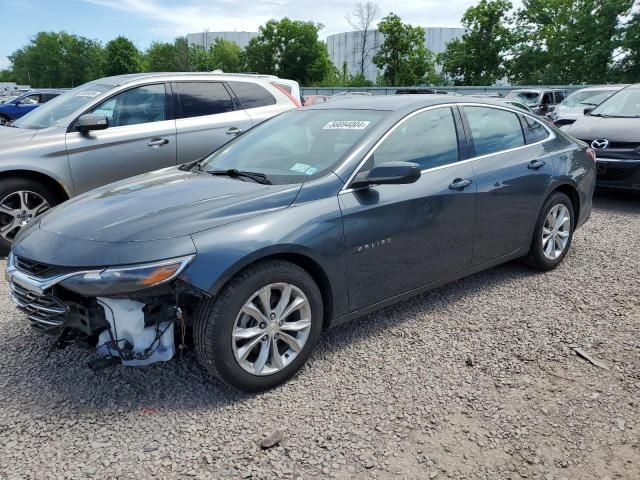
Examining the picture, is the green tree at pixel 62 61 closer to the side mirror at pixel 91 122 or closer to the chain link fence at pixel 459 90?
the chain link fence at pixel 459 90

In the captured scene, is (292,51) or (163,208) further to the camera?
(292,51)

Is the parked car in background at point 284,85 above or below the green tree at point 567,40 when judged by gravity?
below

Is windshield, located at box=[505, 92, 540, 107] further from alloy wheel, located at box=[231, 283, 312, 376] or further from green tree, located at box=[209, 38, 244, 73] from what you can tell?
green tree, located at box=[209, 38, 244, 73]

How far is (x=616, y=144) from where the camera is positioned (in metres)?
7.19

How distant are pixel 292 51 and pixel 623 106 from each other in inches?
2396

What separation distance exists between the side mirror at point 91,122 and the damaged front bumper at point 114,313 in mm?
2959

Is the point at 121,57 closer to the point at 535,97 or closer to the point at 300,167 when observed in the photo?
the point at 535,97

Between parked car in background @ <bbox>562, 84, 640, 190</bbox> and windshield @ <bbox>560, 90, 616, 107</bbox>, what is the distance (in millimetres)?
4942

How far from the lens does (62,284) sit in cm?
250

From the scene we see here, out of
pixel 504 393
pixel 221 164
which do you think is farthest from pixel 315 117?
pixel 504 393

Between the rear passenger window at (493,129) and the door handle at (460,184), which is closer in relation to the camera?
the door handle at (460,184)

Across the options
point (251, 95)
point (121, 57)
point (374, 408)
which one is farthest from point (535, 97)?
point (121, 57)

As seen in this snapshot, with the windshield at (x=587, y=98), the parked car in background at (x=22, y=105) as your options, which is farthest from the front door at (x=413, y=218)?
the parked car in background at (x=22, y=105)

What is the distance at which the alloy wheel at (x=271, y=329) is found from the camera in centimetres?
266
